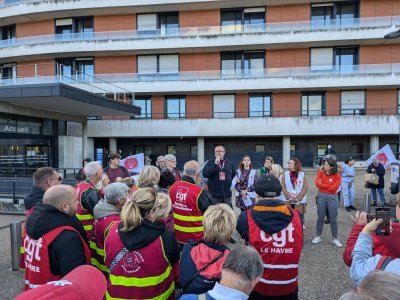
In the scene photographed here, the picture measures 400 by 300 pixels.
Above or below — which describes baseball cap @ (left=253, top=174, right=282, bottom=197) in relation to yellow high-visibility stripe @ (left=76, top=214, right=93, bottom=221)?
above

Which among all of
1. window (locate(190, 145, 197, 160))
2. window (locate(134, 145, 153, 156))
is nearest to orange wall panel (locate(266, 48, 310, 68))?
window (locate(190, 145, 197, 160))

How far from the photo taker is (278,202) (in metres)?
3.13

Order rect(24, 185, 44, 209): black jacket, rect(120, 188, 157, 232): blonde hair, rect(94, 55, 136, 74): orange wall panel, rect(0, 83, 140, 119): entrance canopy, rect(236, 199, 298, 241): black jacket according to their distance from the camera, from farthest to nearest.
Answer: rect(94, 55, 136, 74): orange wall panel → rect(0, 83, 140, 119): entrance canopy → rect(24, 185, 44, 209): black jacket → rect(236, 199, 298, 241): black jacket → rect(120, 188, 157, 232): blonde hair

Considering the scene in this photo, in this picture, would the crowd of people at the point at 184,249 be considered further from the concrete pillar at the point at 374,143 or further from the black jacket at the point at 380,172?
the concrete pillar at the point at 374,143

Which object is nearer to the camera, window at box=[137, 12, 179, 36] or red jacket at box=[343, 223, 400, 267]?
red jacket at box=[343, 223, 400, 267]

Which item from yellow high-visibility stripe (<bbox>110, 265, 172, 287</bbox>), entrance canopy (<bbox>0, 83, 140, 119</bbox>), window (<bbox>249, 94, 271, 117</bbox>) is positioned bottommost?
yellow high-visibility stripe (<bbox>110, 265, 172, 287</bbox>)

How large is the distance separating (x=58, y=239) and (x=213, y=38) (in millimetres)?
27750

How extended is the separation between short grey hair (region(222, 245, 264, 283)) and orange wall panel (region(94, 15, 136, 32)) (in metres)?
31.0

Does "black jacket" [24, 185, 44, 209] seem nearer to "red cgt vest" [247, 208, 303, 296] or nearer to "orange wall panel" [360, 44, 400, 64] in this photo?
"red cgt vest" [247, 208, 303, 296]

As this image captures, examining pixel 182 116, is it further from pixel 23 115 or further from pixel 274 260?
pixel 274 260

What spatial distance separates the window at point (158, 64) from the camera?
29.8 metres

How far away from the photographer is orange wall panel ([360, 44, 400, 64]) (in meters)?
27.4

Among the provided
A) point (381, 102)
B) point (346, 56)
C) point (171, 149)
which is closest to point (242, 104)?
point (171, 149)

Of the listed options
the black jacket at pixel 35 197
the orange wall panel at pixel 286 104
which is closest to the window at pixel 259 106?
the orange wall panel at pixel 286 104
